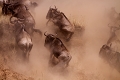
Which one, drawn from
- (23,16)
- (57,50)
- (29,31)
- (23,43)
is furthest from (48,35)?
(23,16)

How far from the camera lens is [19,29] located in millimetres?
9188

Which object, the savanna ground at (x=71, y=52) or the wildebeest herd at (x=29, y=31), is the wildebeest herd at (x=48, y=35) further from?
the savanna ground at (x=71, y=52)

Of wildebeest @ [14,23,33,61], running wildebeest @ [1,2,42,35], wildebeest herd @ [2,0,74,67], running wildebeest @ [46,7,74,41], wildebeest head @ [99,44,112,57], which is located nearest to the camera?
wildebeest @ [14,23,33,61]

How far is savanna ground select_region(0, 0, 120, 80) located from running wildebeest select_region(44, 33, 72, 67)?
467 mm

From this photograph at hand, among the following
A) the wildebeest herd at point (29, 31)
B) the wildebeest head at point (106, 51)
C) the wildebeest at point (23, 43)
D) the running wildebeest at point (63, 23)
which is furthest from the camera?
the running wildebeest at point (63, 23)

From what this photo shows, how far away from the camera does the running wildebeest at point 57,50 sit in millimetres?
8648

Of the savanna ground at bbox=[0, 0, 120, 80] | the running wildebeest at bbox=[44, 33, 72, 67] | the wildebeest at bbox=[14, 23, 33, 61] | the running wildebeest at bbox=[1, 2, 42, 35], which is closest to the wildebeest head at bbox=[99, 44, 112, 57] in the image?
the savanna ground at bbox=[0, 0, 120, 80]

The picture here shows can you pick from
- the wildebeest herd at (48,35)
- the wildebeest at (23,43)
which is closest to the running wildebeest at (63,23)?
the wildebeest herd at (48,35)

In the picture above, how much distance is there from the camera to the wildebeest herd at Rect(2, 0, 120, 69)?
8.62m

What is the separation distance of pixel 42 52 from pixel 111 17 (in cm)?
676

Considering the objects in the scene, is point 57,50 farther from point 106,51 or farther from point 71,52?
point 106,51

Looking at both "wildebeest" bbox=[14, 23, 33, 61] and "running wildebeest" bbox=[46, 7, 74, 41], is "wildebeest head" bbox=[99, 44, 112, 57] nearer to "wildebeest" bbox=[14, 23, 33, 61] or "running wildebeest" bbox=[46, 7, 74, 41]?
"running wildebeest" bbox=[46, 7, 74, 41]

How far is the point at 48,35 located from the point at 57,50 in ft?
3.04

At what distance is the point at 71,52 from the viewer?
10422 millimetres
